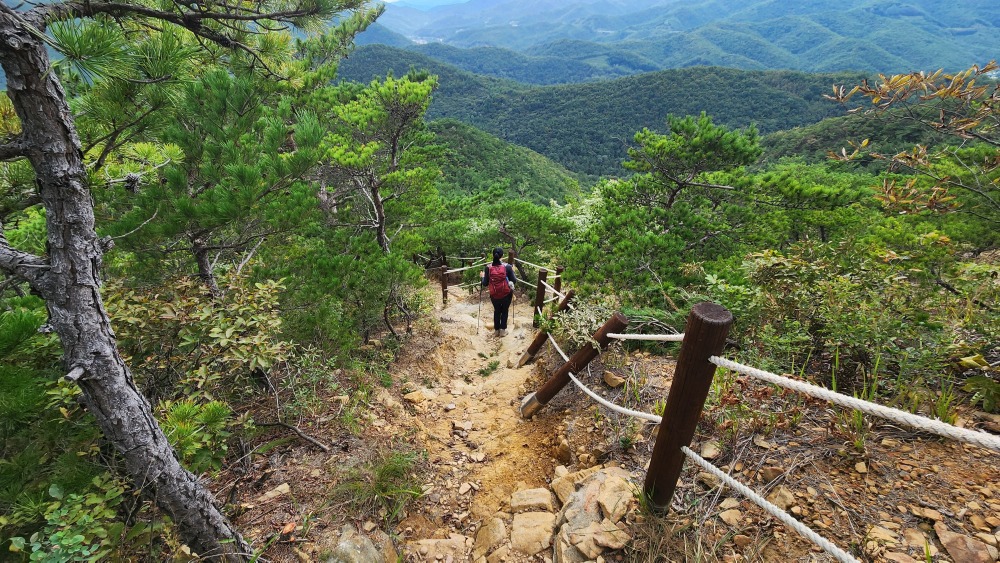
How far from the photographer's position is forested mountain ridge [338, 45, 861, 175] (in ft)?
250

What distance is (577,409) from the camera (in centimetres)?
341

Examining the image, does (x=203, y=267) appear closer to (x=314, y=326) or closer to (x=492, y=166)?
(x=314, y=326)

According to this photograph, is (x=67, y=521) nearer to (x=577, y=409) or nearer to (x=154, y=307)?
(x=154, y=307)

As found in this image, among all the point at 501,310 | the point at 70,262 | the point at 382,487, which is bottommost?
the point at 501,310

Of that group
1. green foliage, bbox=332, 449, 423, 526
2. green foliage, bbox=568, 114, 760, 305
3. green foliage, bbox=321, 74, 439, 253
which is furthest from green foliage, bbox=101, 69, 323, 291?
green foliage, bbox=568, 114, 760, 305

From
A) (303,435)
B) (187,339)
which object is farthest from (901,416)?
(187,339)

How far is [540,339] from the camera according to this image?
4816 millimetres

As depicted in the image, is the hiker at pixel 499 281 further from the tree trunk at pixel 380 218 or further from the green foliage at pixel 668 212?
the tree trunk at pixel 380 218

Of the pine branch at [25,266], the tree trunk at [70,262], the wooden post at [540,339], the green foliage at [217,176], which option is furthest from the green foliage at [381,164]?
the pine branch at [25,266]

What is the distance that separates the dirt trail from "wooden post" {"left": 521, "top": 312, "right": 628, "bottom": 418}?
0.47ft

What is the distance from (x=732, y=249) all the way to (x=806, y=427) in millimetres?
4362

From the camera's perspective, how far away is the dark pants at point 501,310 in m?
6.39

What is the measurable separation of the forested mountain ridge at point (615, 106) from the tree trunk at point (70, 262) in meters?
73.4

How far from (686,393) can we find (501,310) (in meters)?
4.85
